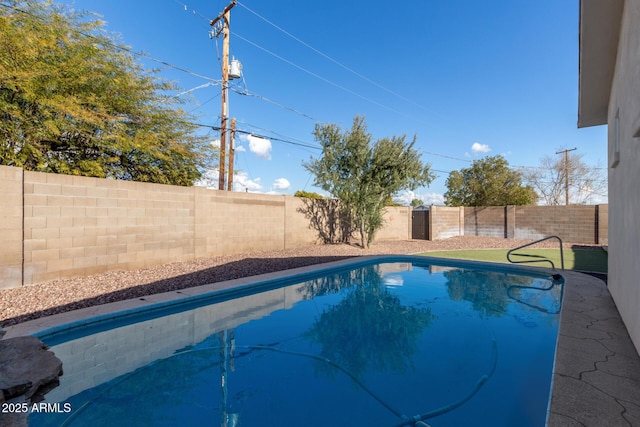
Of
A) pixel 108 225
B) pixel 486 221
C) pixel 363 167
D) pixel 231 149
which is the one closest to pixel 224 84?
pixel 231 149

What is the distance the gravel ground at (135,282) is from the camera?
3.93 meters

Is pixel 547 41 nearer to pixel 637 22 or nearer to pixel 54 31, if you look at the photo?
pixel 637 22

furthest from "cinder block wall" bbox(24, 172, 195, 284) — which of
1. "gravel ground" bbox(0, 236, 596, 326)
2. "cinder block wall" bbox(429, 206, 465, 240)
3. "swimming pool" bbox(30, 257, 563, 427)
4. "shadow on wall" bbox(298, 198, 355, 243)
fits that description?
"cinder block wall" bbox(429, 206, 465, 240)

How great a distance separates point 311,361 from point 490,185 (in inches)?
734

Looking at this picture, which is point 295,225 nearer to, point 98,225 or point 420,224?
point 98,225

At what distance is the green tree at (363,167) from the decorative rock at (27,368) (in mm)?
8360

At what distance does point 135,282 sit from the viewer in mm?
5246

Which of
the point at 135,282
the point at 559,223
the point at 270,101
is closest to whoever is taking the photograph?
the point at 135,282

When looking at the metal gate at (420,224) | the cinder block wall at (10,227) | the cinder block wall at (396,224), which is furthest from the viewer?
the metal gate at (420,224)

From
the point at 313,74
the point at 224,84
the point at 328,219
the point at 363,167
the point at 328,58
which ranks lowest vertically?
the point at 328,219

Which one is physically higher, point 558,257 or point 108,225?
point 108,225

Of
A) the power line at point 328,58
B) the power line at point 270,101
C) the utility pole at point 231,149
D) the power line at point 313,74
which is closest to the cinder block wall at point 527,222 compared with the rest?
the power line at point 313,74

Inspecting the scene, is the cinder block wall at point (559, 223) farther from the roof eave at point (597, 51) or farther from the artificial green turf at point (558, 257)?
the roof eave at point (597, 51)

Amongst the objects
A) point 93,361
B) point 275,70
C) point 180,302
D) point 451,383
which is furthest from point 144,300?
point 275,70
